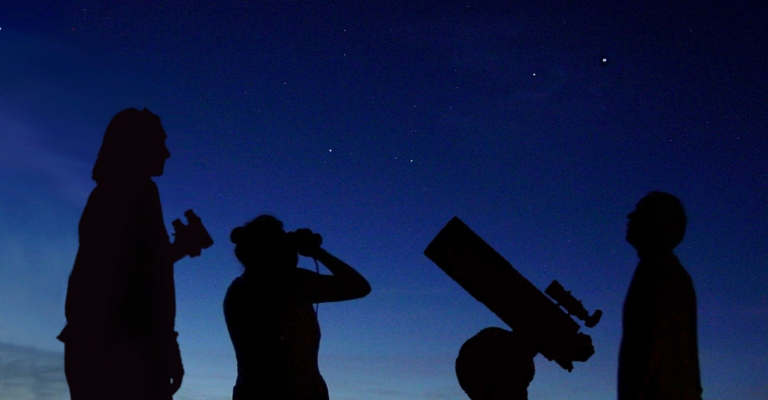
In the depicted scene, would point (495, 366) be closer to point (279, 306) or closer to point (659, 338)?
point (659, 338)

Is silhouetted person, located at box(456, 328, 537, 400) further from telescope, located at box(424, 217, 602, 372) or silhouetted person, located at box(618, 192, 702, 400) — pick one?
silhouetted person, located at box(618, 192, 702, 400)

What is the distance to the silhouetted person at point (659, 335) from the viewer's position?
3.47 meters

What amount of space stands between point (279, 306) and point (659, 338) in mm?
2147

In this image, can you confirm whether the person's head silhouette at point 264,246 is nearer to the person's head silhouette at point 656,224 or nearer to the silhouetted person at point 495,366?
the silhouetted person at point 495,366

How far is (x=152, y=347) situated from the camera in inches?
110

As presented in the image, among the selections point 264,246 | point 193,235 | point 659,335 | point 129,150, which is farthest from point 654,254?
point 129,150

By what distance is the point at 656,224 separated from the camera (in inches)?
154

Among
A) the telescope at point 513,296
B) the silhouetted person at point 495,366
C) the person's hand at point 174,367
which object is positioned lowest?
the person's hand at point 174,367

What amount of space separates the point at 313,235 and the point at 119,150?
135 cm

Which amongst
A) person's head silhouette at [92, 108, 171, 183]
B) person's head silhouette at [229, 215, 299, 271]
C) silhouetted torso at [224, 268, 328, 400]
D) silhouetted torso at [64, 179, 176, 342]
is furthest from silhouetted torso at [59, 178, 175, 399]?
person's head silhouette at [229, 215, 299, 271]

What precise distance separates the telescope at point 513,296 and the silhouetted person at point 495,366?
0.48ft

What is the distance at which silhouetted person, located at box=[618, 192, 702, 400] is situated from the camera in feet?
11.4

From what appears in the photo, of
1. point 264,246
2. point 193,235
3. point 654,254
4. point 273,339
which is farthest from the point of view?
point 264,246

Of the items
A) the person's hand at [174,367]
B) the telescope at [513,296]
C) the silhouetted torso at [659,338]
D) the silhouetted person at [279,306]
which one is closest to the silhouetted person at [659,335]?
the silhouetted torso at [659,338]
